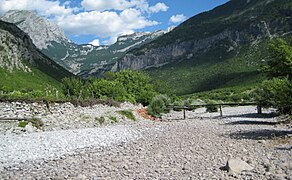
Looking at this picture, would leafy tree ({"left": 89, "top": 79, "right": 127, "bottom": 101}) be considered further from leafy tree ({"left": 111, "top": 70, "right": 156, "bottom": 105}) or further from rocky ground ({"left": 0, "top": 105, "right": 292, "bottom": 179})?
rocky ground ({"left": 0, "top": 105, "right": 292, "bottom": 179})

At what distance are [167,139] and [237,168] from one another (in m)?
9.35

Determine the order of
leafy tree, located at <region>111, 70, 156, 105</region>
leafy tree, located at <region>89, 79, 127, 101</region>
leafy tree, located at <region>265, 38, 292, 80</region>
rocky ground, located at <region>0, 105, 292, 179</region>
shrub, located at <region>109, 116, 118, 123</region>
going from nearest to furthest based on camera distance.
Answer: rocky ground, located at <region>0, 105, 292, 179</region>
leafy tree, located at <region>265, 38, 292, 80</region>
shrub, located at <region>109, 116, 118, 123</region>
leafy tree, located at <region>89, 79, 127, 101</region>
leafy tree, located at <region>111, 70, 156, 105</region>

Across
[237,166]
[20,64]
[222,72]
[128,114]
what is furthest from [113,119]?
[222,72]


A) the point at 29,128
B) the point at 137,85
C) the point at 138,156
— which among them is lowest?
the point at 138,156

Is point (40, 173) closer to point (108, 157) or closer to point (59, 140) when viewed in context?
point (108, 157)

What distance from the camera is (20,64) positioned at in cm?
14288

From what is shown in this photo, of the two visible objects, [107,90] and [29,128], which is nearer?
[29,128]

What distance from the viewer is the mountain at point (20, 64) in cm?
12531

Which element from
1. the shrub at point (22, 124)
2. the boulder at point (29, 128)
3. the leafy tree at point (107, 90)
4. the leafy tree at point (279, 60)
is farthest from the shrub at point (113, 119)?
the leafy tree at point (107, 90)

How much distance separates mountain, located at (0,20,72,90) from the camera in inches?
4934

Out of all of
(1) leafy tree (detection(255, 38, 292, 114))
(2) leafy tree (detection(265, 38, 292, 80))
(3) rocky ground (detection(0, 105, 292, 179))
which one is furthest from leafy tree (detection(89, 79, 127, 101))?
(3) rocky ground (detection(0, 105, 292, 179))

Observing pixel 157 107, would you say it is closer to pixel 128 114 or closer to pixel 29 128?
pixel 128 114

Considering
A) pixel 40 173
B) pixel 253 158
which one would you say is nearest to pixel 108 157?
pixel 40 173

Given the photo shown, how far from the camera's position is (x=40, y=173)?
11.9 metres
